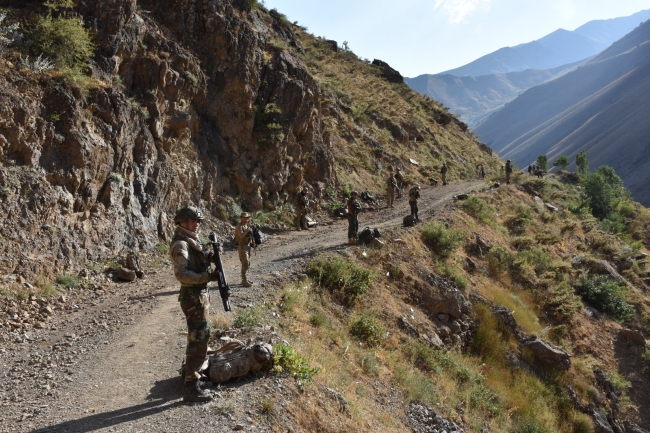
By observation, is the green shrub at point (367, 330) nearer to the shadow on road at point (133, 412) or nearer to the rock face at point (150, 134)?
the shadow on road at point (133, 412)

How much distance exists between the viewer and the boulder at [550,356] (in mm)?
11453

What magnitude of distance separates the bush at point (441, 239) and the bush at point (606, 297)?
5.64 metres

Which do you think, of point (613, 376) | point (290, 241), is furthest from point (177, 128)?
point (613, 376)

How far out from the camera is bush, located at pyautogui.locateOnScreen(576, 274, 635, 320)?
15758 millimetres

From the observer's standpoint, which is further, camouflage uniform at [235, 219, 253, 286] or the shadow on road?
camouflage uniform at [235, 219, 253, 286]

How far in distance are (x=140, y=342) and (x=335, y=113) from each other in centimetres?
2502

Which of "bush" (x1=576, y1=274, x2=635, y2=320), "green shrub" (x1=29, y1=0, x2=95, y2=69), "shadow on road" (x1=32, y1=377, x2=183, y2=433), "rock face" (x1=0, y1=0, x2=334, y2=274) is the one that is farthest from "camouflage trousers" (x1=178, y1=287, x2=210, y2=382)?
"bush" (x1=576, y1=274, x2=635, y2=320)

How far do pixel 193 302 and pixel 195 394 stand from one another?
1059 millimetres

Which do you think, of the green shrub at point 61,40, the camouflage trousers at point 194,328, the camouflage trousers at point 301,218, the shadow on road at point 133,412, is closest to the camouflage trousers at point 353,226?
the camouflage trousers at point 301,218

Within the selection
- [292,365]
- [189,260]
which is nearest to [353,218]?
[292,365]

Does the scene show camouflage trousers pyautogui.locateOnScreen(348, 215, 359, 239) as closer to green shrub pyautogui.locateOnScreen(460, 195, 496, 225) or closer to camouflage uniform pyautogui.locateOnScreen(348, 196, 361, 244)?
camouflage uniform pyautogui.locateOnScreen(348, 196, 361, 244)

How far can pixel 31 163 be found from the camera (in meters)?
8.90

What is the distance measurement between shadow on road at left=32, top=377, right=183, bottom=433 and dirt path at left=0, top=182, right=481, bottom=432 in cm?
1

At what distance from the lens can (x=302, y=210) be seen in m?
16.7
